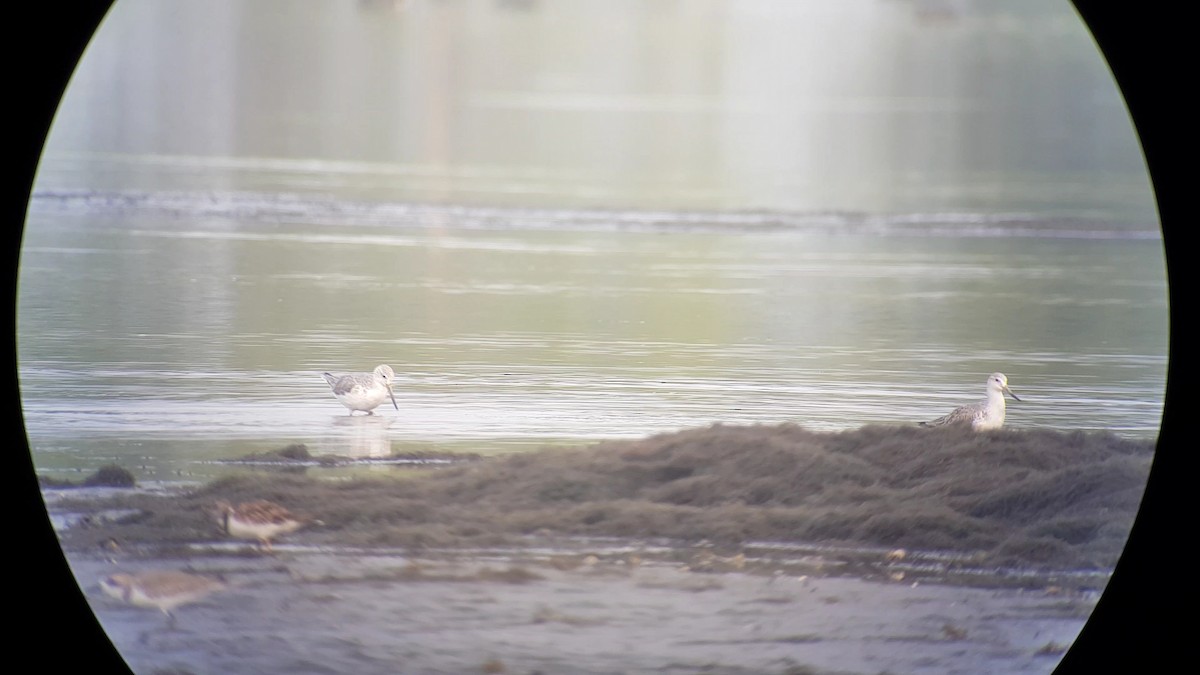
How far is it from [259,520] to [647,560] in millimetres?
931

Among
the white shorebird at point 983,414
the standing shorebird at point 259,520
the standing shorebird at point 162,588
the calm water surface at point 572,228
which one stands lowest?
the standing shorebird at point 162,588

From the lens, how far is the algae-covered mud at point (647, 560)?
10.1 feet

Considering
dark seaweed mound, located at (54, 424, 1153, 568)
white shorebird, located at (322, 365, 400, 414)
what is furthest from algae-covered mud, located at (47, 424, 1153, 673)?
white shorebird, located at (322, 365, 400, 414)

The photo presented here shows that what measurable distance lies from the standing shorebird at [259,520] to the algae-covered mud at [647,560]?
2 cm

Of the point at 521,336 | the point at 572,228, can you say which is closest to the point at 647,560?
the point at 521,336

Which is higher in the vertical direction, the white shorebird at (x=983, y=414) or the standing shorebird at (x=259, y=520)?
the white shorebird at (x=983, y=414)

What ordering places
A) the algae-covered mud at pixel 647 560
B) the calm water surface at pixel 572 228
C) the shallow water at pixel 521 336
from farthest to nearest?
the calm water surface at pixel 572 228, the shallow water at pixel 521 336, the algae-covered mud at pixel 647 560

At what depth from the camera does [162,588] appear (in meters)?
3.19

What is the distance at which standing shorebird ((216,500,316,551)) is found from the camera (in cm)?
325

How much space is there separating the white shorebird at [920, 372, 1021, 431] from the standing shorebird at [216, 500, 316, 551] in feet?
5.52

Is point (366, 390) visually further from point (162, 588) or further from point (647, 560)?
point (647, 560)

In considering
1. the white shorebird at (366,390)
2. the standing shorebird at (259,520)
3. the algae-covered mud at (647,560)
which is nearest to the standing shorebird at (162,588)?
the algae-covered mud at (647,560)

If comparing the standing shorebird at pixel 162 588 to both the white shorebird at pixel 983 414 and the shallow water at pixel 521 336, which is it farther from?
the white shorebird at pixel 983 414

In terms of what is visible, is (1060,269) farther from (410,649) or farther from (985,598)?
(410,649)
